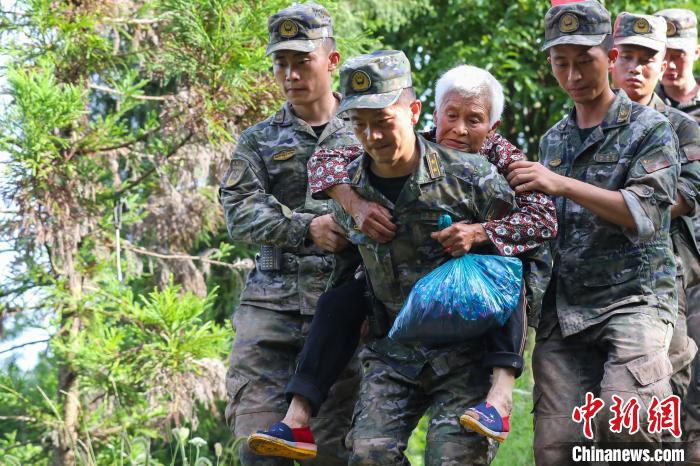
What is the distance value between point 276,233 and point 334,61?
1.05 metres

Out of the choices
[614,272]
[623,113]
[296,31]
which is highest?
[296,31]

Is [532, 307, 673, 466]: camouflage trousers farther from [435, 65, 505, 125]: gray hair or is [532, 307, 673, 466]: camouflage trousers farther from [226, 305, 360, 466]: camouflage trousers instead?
[435, 65, 505, 125]: gray hair

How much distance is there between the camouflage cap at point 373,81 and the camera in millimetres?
5008

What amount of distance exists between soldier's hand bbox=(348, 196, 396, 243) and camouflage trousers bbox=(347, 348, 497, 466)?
0.59 m

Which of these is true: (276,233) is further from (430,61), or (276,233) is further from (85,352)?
(430,61)

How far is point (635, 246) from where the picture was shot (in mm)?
5805

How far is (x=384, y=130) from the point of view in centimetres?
505

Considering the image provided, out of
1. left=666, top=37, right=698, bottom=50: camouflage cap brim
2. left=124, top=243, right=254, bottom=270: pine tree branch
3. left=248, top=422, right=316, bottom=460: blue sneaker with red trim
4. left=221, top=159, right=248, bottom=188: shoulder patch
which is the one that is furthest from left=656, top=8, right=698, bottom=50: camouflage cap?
left=124, top=243, right=254, bottom=270: pine tree branch

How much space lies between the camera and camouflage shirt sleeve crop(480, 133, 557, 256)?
16.8 ft

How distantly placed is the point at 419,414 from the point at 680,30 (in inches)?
138

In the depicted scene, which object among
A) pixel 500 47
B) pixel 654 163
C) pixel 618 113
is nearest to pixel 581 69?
pixel 618 113

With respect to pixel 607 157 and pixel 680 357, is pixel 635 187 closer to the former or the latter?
pixel 607 157

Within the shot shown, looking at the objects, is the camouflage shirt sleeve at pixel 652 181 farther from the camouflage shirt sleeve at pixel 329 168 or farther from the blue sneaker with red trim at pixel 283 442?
the blue sneaker with red trim at pixel 283 442

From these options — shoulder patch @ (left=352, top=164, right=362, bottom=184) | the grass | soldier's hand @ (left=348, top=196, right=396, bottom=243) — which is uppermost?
shoulder patch @ (left=352, top=164, right=362, bottom=184)
